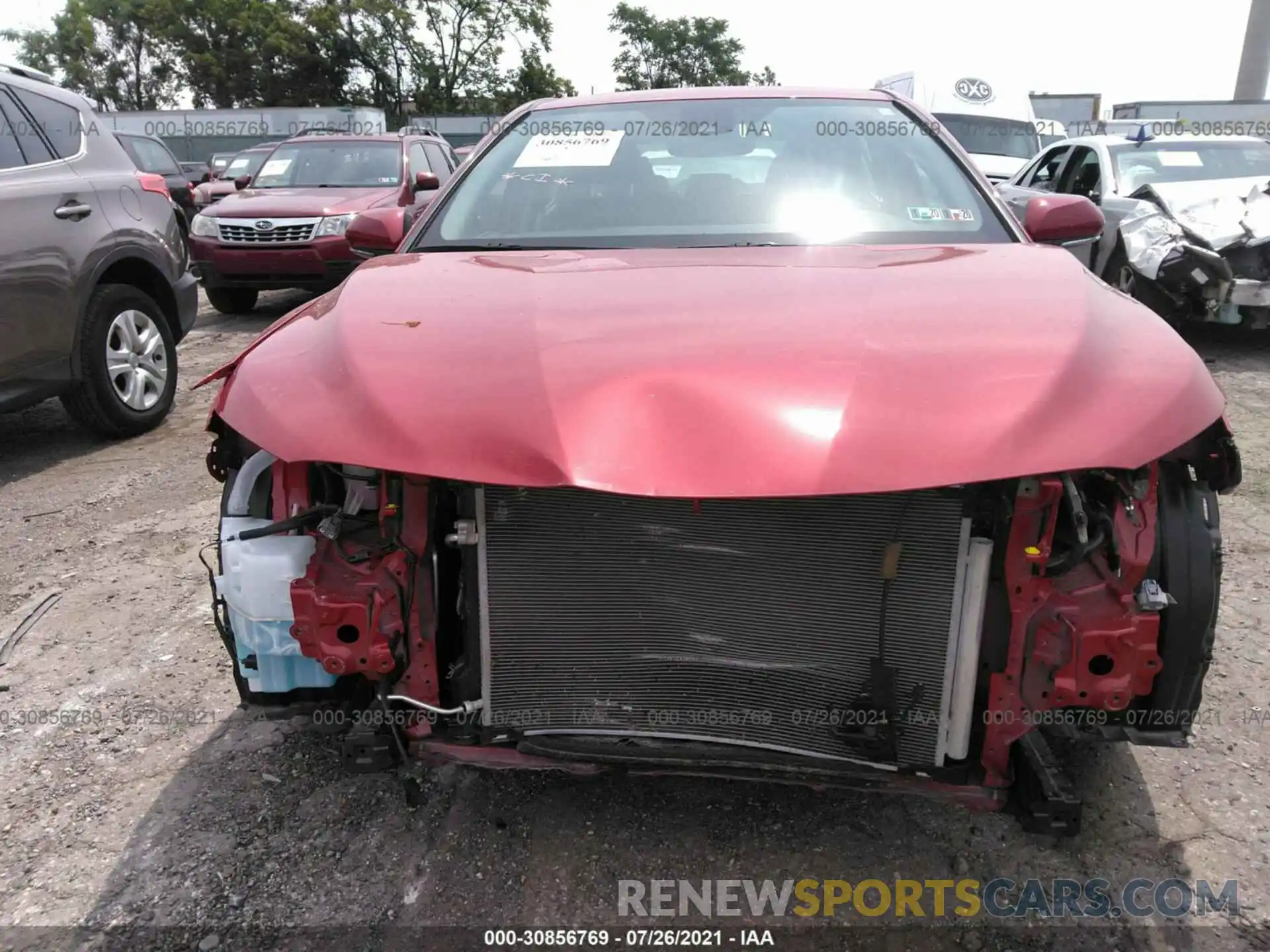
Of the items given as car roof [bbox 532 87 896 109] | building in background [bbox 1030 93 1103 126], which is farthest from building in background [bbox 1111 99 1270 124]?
car roof [bbox 532 87 896 109]

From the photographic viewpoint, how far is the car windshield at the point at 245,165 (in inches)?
491

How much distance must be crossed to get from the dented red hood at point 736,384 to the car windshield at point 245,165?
38.6 feet

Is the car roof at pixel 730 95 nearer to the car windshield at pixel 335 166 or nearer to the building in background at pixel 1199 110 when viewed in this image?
the car windshield at pixel 335 166

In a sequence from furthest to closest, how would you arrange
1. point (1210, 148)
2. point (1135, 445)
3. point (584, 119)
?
point (1210, 148)
point (584, 119)
point (1135, 445)

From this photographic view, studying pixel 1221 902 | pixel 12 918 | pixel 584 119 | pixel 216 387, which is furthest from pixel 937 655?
pixel 216 387

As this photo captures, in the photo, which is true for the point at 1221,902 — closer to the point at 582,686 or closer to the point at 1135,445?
the point at 1135,445

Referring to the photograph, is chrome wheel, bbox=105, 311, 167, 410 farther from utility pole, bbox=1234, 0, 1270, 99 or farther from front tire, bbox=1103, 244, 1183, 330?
utility pole, bbox=1234, 0, 1270, 99

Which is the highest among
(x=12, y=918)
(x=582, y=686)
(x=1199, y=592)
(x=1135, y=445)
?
(x=1135, y=445)

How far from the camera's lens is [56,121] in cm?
474

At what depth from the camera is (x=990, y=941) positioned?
185 cm

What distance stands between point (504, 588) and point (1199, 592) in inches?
50.8

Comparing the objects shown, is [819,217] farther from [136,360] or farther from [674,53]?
[674,53]

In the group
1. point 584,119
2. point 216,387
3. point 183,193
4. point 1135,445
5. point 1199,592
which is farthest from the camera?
point 183,193

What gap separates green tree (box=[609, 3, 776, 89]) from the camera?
201 ft
